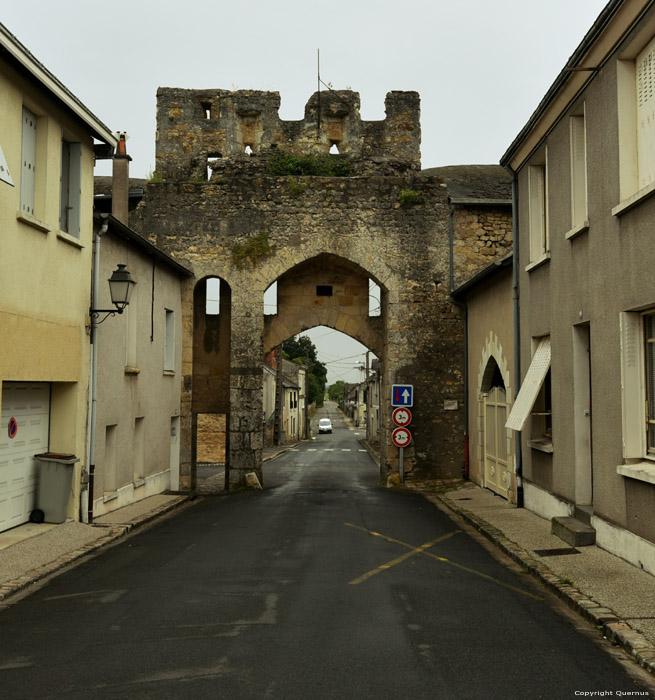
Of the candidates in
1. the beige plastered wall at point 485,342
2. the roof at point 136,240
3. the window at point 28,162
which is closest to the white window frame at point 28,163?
the window at point 28,162

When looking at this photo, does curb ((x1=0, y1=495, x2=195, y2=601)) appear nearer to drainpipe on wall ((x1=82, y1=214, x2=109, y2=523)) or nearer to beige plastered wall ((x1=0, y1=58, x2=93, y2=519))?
drainpipe on wall ((x1=82, y1=214, x2=109, y2=523))

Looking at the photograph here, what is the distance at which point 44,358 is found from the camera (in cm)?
962

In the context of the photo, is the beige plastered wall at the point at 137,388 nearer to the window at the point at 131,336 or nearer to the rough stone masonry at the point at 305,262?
the window at the point at 131,336

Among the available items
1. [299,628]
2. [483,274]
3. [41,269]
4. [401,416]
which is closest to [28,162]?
[41,269]

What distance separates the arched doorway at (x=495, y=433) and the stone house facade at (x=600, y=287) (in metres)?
2.53

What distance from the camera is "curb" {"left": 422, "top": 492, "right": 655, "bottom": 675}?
4781mm

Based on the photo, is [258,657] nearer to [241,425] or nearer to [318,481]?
[241,425]

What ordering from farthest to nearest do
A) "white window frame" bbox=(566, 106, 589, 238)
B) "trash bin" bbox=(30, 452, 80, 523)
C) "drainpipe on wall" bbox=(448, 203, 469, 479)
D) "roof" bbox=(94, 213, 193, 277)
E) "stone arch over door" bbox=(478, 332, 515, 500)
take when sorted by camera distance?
"drainpipe on wall" bbox=(448, 203, 469, 479) → "stone arch over door" bbox=(478, 332, 515, 500) → "roof" bbox=(94, 213, 193, 277) → "trash bin" bbox=(30, 452, 80, 523) → "white window frame" bbox=(566, 106, 589, 238)

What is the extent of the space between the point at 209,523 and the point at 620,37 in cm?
850

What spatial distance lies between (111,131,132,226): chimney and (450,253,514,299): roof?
310 inches

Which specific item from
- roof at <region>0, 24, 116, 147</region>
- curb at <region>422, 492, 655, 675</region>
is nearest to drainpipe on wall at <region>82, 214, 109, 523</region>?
roof at <region>0, 24, 116, 147</region>

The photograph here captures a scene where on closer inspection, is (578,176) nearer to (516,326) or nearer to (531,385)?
(531,385)

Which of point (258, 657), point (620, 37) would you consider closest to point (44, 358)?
point (258, 657)

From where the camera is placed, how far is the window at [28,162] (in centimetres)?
932
